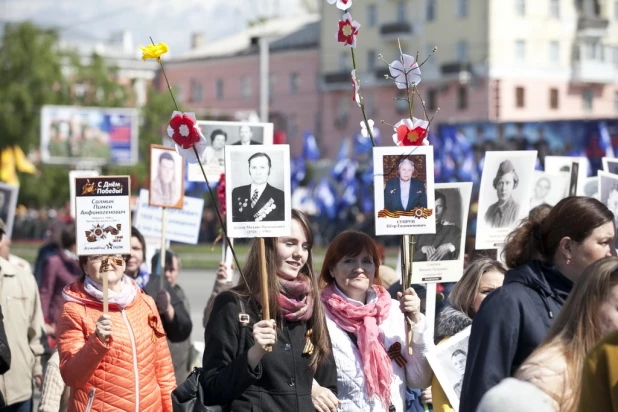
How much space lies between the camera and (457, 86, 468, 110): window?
62166mm

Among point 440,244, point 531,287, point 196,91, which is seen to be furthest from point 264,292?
point 196,91

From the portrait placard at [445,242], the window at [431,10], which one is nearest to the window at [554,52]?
the window at [431,10]

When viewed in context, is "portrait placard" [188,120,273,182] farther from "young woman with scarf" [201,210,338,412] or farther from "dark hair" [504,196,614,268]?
"dark hair" [504,196,614,268]

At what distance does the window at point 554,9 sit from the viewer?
6316 centimetres

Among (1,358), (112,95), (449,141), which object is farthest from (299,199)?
(1,358)

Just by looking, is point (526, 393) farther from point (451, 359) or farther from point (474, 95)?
point (474, 95)

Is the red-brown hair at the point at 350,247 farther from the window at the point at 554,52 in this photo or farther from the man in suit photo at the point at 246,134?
the window at the point at 554,52

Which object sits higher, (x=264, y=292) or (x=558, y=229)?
(x=558, y=229)

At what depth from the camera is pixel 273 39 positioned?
75812mm

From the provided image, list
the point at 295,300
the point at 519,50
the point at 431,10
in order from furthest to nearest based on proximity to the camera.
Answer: the point at 431,10 → the point at 519,50 → the point at 295,300

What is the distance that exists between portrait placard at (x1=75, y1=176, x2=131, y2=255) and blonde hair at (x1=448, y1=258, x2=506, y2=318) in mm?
1594

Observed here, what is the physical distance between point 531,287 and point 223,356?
4.15ft

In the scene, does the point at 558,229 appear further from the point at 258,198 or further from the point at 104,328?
the point at 104,328

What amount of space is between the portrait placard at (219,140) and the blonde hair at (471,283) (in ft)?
7.74
